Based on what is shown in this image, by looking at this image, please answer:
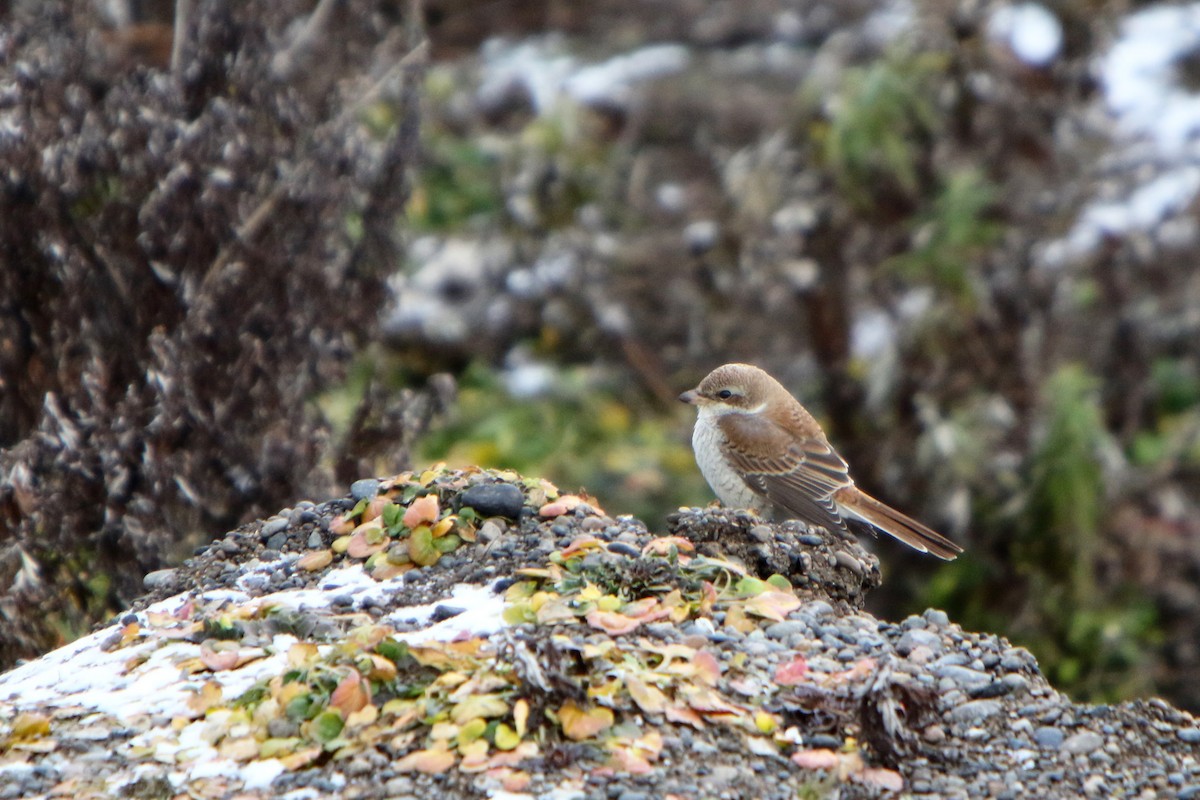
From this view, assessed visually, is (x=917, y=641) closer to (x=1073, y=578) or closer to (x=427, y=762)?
(x=427, y=762)

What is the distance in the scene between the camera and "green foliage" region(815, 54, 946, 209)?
8.43 m

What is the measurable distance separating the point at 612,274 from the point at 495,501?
4793 mm

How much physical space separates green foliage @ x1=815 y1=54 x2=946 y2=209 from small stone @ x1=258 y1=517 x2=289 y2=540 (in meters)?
4.54

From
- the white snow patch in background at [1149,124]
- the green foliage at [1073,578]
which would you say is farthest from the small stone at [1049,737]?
the white snow patch in background at [1149,124]

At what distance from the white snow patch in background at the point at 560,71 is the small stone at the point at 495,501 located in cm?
573

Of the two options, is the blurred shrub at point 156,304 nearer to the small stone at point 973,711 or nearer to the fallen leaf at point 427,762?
the fallen leaf at point 427,762

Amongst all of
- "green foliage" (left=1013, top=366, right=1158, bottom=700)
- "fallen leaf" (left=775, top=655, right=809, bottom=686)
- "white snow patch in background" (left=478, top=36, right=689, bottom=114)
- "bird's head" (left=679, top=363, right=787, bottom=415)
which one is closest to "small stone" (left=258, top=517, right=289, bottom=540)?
"fallen leaf" (left=775, top=655, right=809, bottom=686)

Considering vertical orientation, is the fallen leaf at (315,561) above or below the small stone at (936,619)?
above

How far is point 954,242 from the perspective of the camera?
27.2ft

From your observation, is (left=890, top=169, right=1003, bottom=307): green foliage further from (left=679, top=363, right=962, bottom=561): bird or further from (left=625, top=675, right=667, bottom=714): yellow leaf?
(left=625, top=675, right=667, bottom=714): yellow leaf

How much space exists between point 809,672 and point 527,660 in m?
0.73

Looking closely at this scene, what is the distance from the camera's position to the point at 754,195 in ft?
28.3

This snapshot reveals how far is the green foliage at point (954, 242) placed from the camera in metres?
8.24

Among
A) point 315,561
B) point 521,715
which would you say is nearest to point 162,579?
point 315,561
